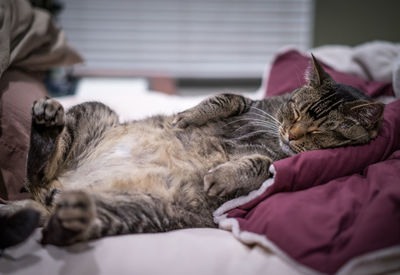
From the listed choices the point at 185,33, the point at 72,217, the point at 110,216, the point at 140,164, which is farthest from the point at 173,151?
the point at 185,33

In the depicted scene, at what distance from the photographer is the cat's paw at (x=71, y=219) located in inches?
31.0

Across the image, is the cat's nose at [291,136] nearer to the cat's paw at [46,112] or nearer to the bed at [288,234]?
the bed at [288,234]

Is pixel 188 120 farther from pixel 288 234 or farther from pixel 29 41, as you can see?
pixel 29 41

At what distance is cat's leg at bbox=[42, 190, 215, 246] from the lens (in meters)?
0.79

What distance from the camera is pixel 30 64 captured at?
157 centimetres

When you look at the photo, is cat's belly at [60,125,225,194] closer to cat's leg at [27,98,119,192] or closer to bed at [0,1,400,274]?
cat's leg at [27,98,119,192]

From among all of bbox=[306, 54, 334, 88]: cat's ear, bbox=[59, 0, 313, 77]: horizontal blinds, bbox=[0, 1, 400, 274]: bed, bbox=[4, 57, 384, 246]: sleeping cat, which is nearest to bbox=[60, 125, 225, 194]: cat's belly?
bbox=[4, 57, 384, 246]: sleeping cat

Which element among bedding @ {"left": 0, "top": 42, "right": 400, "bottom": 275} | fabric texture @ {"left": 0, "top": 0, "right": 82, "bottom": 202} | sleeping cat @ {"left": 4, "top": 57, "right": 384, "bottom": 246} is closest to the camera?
bedding @ {"left": 0, "top": 42, "right": 400, "bottom": 275}

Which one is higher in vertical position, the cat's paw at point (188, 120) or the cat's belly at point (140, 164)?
the cat's paw at point (188, 120)

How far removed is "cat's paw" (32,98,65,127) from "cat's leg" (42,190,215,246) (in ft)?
0.86

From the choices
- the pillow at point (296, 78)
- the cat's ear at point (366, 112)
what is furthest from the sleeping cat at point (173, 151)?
the pillow at point (296, 78)

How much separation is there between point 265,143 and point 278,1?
2266 millimetres

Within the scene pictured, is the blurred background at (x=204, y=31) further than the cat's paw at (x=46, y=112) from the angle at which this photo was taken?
Yes


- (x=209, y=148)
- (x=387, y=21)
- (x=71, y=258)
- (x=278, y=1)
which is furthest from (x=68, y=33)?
(x=387, y=21)
